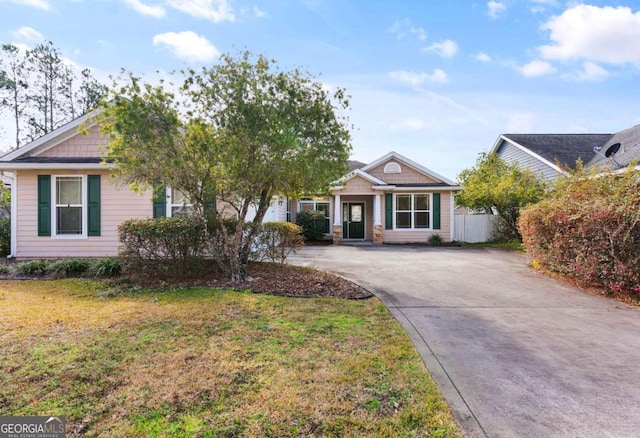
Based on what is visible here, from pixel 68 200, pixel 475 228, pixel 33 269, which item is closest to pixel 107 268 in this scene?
pixel 33 269

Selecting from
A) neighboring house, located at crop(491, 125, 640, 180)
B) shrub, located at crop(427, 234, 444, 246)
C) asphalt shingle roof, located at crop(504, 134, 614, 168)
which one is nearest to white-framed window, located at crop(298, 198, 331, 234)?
shrub, located at crop(427, 234, 444, 246)

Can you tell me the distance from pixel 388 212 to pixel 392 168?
239cm

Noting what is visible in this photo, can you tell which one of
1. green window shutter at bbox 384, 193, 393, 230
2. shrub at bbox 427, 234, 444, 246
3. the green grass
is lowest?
the green grass

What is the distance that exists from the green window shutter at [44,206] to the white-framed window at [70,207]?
0.22 metres

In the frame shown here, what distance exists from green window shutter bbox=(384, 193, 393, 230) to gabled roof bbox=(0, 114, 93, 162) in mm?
12702

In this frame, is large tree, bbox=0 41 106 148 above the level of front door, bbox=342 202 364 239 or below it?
above

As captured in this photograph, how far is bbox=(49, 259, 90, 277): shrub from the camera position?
799cm

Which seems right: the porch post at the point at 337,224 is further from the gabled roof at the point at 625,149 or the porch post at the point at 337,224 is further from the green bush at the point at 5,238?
the green bush at the point at 5,238

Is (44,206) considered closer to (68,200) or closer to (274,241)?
(68,200)

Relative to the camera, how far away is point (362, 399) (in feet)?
8.85

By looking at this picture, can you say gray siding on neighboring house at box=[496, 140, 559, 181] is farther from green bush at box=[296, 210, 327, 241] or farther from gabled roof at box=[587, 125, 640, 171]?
green bush at box=[296, 210, 327, 241]

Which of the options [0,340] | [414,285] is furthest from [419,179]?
[0,340]

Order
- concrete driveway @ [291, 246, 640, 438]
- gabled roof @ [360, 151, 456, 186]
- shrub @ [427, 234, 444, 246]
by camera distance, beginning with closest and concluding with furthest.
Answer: concrete driveway @ [291, 246, 640, 438], shrub @ [427, 234, 444, 246], gabled roof @ [360, 151, 456, 186]

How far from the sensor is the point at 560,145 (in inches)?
706
